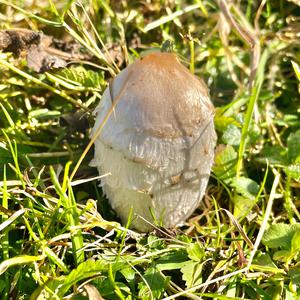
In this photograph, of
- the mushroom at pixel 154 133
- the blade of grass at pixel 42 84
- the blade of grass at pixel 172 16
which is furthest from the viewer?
the blade of grass at pixel 172 16

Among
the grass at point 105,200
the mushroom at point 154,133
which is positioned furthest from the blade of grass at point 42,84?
the mushroom at point 154,133

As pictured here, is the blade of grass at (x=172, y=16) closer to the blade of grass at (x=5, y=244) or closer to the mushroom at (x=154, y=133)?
the mushroom at (x=154, y=133)

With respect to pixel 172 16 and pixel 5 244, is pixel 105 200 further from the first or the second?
pixel 172 16

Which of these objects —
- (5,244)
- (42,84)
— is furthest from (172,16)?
(5,244)

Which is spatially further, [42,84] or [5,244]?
[42,84]

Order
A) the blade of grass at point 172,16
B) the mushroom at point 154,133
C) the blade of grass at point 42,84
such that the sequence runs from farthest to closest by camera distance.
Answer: the blade of grass at point 172,16, the blade of grass at point 42,84, the mushroom at point 154,133

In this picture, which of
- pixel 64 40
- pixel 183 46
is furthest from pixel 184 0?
pixel 64 40

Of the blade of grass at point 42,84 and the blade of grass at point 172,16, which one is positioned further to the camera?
the blade of grass at point 172,16
